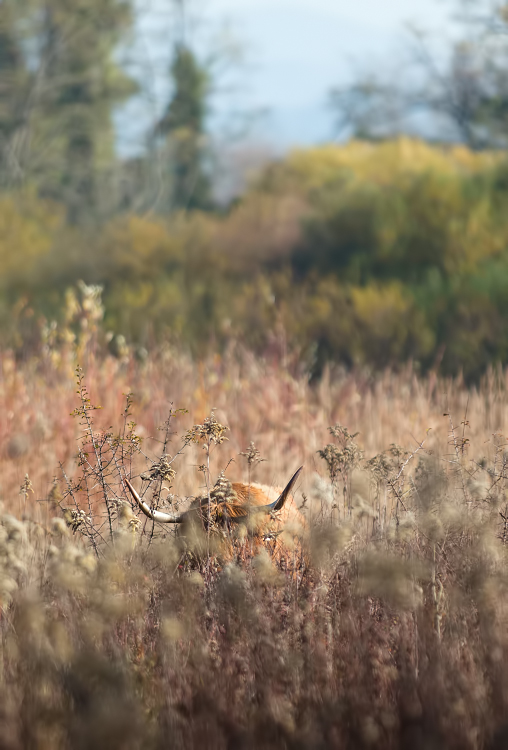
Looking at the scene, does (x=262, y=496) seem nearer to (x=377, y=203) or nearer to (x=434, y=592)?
(x=434, y=592)

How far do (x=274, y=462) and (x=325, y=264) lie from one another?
30.0ft

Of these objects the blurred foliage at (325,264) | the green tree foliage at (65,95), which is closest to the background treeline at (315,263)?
the blurred foliage at (325,264)

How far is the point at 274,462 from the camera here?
224 inches

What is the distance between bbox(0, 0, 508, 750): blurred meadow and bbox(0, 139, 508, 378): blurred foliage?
0.14 feet

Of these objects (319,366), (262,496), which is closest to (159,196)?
(319,366)

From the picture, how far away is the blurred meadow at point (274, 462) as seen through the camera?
2381 millimetres

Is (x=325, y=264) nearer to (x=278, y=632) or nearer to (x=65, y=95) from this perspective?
(x=278, y=632)

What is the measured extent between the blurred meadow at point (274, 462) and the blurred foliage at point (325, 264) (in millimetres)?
44

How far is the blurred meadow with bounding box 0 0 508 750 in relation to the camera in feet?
7.81

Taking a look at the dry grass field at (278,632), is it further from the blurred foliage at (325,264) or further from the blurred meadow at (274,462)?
the blurred foliage at (325,264)

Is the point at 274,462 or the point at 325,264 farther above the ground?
the point at 325,264

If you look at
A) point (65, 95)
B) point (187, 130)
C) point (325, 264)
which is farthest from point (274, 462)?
point (65, 95)

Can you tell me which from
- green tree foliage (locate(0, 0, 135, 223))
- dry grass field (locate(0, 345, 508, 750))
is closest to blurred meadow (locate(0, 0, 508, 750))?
dry grass field (locate(0, 345, 508, 750))

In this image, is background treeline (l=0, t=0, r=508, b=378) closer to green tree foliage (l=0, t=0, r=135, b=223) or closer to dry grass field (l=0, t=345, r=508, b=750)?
green tree foliage (l=0, t=0, r=135, b=223)
